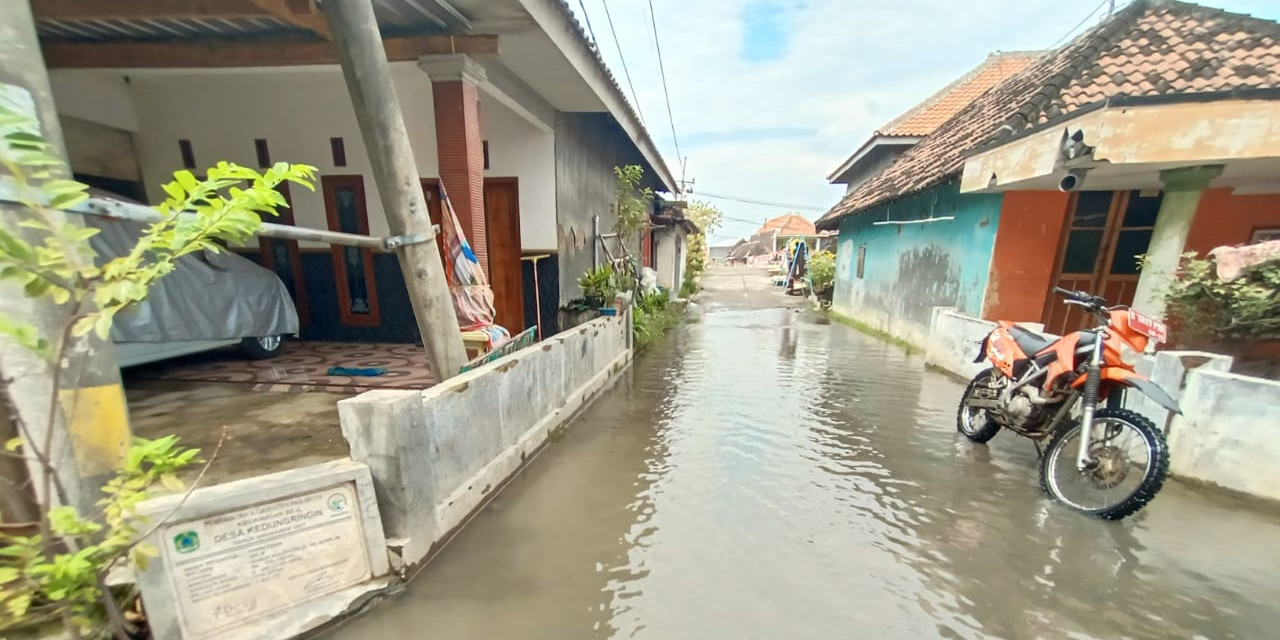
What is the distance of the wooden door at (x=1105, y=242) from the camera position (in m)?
6.17

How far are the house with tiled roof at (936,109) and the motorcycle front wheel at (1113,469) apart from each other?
38.4 feet

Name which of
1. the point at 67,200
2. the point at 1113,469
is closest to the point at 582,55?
the point at 67,200

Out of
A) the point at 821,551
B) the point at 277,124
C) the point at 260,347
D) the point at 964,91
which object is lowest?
the point at 821,551

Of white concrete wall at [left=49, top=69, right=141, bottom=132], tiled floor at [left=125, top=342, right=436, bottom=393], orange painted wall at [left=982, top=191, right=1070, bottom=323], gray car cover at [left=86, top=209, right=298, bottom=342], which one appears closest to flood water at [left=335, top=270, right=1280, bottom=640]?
tiled floor at [left=125, top=342, right=436, bottom=393]

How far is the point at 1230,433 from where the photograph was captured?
10.4ft

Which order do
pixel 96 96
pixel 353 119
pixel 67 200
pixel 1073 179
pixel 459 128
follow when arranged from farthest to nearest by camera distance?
pixel 353 119, pixel 96 96, pixel 1073 179, pixel 459 128, pixel 67 200

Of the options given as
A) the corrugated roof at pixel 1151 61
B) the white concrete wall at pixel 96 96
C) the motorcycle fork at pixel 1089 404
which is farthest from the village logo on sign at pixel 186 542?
the corrugated roof at pixel 1151 61

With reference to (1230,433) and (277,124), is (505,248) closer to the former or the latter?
(277,124)

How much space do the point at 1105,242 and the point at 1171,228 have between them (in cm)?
203

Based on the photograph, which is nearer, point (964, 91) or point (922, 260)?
point (922, 260)

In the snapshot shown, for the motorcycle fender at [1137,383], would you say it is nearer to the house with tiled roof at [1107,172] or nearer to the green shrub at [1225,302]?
the green shrub at [1225,302]

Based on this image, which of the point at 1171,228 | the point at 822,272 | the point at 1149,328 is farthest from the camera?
the point at 822,272

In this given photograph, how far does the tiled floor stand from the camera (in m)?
4.48

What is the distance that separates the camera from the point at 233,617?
1940 mm
